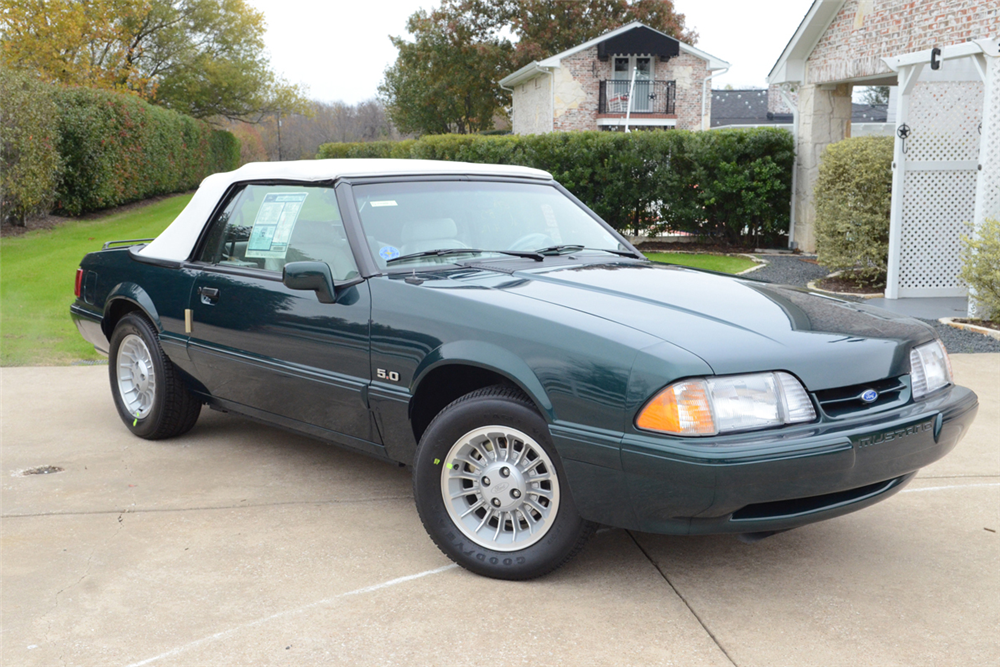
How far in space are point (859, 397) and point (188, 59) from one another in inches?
1881

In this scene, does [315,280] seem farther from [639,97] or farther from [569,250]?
[639,97]

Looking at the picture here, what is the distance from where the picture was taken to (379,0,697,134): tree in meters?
53.3

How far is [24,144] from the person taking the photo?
672 inches

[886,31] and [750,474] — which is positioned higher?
[886,31]

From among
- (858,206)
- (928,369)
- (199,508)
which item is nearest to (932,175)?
(858,206)

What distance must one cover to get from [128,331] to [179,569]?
2229mm

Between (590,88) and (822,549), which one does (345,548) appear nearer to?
(822,549)

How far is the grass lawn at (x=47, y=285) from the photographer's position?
8.24 metres

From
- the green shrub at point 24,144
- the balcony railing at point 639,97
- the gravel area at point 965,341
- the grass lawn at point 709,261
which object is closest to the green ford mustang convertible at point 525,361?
the gravel area at point 965,341

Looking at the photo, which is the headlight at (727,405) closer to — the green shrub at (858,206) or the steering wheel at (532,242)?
the steering wheel at (532,242)

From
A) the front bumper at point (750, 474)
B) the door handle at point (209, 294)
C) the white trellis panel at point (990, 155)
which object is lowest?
the front bumper at point (750, 474)

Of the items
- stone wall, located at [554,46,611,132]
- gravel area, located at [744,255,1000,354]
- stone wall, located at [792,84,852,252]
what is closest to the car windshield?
gravel area, located at [744,255,1000,354]

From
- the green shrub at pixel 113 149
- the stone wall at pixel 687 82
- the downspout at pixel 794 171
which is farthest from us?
the stone wall at pixel 687 82

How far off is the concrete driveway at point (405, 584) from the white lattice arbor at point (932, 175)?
24.6ft
